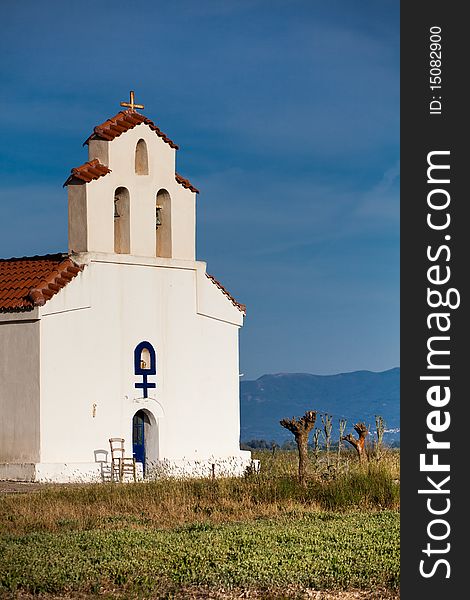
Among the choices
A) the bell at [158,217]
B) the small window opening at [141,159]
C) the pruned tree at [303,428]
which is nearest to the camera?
the pruned tree at [303,428]

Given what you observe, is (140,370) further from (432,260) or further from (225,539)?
(432,260)

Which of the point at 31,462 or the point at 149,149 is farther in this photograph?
the point at 149,149

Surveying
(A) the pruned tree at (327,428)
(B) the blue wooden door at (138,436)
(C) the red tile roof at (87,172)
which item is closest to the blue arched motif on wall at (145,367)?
(B) the blue wooden door at (138,436)

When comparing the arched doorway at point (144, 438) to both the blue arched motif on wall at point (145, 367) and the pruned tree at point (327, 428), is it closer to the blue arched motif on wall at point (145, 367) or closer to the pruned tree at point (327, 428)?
the blue arched motif on wall at point (145, 367)

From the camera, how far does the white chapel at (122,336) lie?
31.1 metres

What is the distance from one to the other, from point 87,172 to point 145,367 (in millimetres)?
5343

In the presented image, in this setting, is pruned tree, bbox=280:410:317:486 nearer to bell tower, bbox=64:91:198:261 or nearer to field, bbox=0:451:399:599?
field, bbox=0:451:399:599

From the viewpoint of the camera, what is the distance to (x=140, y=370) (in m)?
33.4

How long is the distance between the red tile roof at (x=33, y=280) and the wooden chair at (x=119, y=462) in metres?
4.15

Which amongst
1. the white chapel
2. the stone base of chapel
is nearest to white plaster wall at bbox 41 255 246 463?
the white chapel

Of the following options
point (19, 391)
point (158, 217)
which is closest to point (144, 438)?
point (19, 391)

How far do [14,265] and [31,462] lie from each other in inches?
239

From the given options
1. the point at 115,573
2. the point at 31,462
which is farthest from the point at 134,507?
the point at 31,462

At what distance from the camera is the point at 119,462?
31.9 metres
